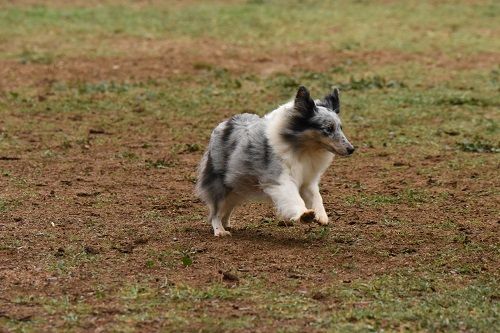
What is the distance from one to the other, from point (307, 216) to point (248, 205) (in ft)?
7.04

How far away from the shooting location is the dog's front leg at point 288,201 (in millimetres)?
8609

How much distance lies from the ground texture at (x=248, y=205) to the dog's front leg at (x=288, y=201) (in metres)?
0.28

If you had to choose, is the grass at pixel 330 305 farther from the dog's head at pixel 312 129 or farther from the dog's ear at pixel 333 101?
the dog's ear at pixel 333 101

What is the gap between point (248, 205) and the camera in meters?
A: 10.6

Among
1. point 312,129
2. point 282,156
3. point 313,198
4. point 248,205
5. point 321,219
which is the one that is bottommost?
point 248,205

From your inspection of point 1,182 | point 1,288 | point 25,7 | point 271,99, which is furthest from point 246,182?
point 25,7

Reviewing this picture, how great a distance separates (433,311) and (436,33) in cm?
1434

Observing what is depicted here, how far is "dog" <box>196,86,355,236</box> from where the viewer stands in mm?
8859

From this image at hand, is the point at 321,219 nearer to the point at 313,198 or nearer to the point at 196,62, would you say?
the point at 313,198

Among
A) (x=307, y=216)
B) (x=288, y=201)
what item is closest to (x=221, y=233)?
(x=288, y=201)

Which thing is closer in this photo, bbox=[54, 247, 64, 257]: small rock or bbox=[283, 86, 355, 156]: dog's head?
bbox=[54, 247, 64, 257]: small rock

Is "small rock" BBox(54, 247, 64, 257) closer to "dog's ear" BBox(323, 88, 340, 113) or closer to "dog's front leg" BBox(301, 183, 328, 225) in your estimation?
"dog's front leg" BBox(301, 183, 328, 225)

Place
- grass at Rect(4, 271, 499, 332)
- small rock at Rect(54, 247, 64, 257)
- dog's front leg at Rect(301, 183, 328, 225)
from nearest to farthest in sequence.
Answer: grass at Rect(4, 271, 499, 332)
small rock at Rect(54, 247, 64, 257)
dog's front leg at Rect(301, 183, 328, 225)

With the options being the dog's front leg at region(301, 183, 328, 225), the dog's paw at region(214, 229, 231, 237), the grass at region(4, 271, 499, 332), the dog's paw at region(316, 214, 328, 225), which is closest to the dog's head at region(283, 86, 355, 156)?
the dog's front leg at region(301, 183, 328, 225)
